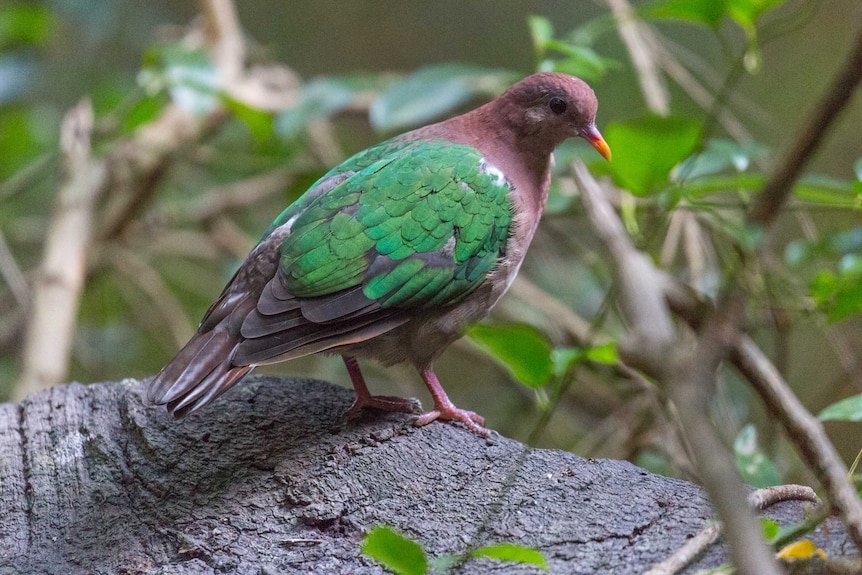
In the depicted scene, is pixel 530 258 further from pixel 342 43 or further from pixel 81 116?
pixel 342 43

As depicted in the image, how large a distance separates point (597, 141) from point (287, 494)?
170 cm

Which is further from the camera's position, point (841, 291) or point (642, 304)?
point (841, 291)

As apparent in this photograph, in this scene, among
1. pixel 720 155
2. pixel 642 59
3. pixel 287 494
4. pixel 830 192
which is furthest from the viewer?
pixel 642 59

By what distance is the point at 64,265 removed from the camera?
431cm

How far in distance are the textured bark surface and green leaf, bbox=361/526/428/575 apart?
0.28 meters

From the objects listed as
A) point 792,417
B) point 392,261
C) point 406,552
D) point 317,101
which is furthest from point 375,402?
point 317,101

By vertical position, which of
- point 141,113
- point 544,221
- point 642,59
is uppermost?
point 642,59

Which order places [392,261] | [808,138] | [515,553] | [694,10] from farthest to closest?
[694,10] → [392,261] → [515,553] → [808,138]

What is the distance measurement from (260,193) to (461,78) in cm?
197

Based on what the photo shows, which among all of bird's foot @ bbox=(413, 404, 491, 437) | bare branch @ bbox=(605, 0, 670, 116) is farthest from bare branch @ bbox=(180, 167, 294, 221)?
bird's foot @ bbox=(413, 404, 491, 437)

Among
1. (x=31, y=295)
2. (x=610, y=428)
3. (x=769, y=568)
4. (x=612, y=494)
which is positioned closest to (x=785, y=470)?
(x=610, y=428)

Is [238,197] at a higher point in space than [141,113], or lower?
higher

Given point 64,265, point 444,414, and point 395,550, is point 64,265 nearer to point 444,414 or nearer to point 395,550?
point 444,414

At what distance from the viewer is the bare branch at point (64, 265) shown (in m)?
4.09
